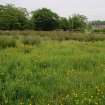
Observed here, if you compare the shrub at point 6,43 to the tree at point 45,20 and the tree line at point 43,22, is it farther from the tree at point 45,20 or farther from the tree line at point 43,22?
the tree at point 45,20

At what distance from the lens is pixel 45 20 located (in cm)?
4156

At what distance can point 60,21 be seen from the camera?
43.8 metres

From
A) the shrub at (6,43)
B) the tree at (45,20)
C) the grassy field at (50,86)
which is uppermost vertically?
the tree at (45,20)

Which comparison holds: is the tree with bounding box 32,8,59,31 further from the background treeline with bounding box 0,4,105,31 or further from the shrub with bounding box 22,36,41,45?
the shrub with bounding box 22,36,41,45

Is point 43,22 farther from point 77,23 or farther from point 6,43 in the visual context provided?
point 6,43

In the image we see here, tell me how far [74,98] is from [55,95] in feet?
1.58

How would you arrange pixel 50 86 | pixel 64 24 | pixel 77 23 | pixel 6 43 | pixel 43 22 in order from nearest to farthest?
pixel 50 86 → pixel 6 43 → pixel 43 22 → pixel 64 24 → pixel 77 23

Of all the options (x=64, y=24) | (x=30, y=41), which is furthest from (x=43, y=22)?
(x=30, y=41)

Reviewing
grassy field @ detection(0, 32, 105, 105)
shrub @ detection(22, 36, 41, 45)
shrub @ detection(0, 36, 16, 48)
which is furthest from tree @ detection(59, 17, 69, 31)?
grassy field @ detection(0, 32, 105, 105)

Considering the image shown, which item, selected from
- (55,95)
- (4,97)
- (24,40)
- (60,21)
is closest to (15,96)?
(4,97)

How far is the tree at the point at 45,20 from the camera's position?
41.0m

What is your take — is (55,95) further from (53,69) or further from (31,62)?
(31,62)

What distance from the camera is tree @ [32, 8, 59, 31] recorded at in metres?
41.0

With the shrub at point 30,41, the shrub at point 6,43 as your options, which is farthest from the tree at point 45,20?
the shrub at point 6,43
